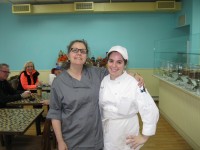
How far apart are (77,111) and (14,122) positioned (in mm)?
1047

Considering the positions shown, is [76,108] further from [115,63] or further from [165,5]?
[165,5]

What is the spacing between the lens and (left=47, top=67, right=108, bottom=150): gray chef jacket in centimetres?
144

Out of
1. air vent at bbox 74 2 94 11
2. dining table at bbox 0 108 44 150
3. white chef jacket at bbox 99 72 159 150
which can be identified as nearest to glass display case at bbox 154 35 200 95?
white chef jacket at bbox 99 72 159 150

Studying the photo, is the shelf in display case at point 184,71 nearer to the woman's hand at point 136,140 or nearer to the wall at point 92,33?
the wall at point 92,33

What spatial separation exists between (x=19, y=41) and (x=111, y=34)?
255cm

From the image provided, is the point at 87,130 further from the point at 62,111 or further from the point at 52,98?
the point at 52,98

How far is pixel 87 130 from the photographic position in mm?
1475

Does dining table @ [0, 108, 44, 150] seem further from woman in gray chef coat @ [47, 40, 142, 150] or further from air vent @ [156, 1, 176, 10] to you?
air vent @ [156, 1, 176, 10]

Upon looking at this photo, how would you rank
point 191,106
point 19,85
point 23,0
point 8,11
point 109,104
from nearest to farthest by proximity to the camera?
point 109,104, point 191,106, point 19,85, point 23,0, point 8,11

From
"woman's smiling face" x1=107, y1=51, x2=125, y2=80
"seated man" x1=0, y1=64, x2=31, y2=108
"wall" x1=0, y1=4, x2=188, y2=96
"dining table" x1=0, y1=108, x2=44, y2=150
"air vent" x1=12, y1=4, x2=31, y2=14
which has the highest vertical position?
"air vent" x1=12, y1=4, x2=31, y2=14

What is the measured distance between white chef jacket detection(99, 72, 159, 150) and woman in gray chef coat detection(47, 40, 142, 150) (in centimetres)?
5

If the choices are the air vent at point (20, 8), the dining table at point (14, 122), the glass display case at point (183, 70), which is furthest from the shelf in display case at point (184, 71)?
the air vent at point (20, 8)

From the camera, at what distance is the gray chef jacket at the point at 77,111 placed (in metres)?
1.44

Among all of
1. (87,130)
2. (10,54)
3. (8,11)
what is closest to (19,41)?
(10,54)
